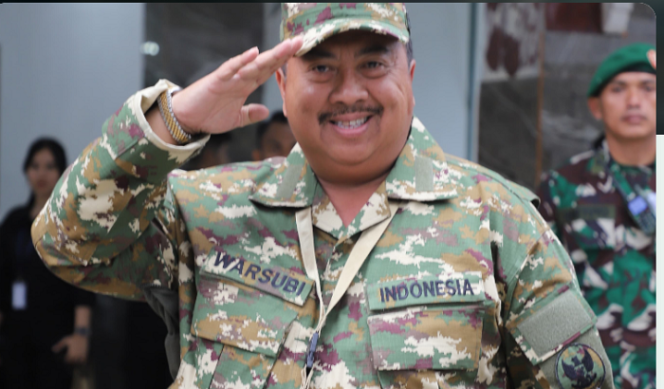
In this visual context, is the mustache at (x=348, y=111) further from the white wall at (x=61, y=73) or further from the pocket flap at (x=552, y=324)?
the white wall at (x=61, y=73)

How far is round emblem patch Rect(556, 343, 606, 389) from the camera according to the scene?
4.51 ft

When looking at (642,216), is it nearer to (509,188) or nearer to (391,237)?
(509,188)

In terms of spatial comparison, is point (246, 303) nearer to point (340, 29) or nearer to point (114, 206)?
point (114, 206)

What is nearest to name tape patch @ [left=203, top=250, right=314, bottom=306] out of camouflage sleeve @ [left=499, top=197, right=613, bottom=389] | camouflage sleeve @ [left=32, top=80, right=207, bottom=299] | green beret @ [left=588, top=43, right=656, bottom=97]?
camouflage sleeve @ [left=32, top=80, right=207, bottom=299]

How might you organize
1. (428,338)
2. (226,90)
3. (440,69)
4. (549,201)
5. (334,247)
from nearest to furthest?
(226,90), (428,338), (334,247), (440,69), (549,201)

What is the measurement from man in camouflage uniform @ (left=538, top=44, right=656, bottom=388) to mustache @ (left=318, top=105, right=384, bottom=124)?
1267 mm

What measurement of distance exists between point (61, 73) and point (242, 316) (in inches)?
57.7

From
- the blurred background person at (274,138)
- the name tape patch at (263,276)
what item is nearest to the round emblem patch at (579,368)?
the name tape patch at (263,276)

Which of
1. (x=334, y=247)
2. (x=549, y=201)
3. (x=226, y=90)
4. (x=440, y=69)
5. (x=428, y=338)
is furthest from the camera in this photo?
(x=549, y=201)

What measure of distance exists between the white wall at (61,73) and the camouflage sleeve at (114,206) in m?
1.12

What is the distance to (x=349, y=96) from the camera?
54.3 inches

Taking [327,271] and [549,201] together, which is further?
[549,201]

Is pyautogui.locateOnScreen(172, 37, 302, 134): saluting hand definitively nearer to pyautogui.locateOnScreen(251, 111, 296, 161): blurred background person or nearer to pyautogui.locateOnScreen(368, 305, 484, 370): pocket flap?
pyautogui.locateOnScreen(368, 305, 484, 370): pocket flap

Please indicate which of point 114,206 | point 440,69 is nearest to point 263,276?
point 114,206
